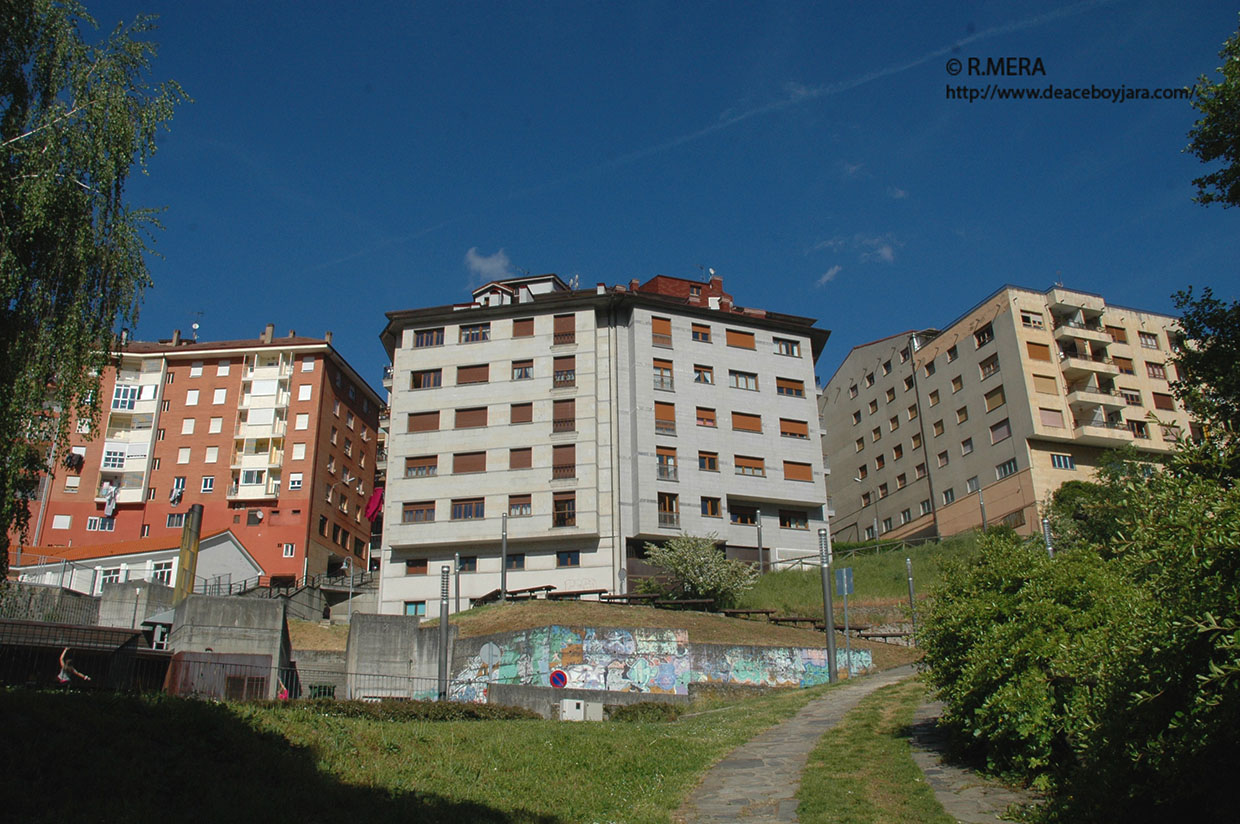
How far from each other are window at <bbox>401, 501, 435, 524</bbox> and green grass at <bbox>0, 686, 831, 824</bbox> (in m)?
33.8

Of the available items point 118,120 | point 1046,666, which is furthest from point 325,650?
point 1046,666

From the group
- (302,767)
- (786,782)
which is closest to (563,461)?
(786,782)

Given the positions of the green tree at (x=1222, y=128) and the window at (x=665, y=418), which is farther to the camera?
the window at (x=665, y=418)

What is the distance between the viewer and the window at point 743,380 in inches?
2062

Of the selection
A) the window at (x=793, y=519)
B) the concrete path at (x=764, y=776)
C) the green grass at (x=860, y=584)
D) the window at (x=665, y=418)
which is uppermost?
the window at (x=665, y=418)

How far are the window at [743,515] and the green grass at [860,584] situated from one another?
11.7 feet

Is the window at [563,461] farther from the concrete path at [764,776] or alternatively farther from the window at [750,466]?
the concrete path at [764,776]

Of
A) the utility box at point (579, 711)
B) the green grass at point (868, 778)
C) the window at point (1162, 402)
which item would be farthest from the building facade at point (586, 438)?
the green grass at point (868, 778)

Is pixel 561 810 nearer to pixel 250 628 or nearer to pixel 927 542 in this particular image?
pixel 250 628

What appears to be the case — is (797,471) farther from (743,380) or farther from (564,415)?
(564,415)

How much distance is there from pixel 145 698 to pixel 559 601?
2478 centimetres

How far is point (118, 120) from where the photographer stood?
17.4 metres

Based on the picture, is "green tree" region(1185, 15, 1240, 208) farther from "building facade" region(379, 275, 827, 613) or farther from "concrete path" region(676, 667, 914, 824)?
"building facade" region(379, 275, 827, 613)

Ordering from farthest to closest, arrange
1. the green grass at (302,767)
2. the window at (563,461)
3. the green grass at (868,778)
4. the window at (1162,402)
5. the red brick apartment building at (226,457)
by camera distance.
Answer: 1. the red brick apartment building at (226,457)
2. the window at (1162,402)
3. the window at (563,461)
4. the green grass at (868,778)
5. the green grass at (302,767)
